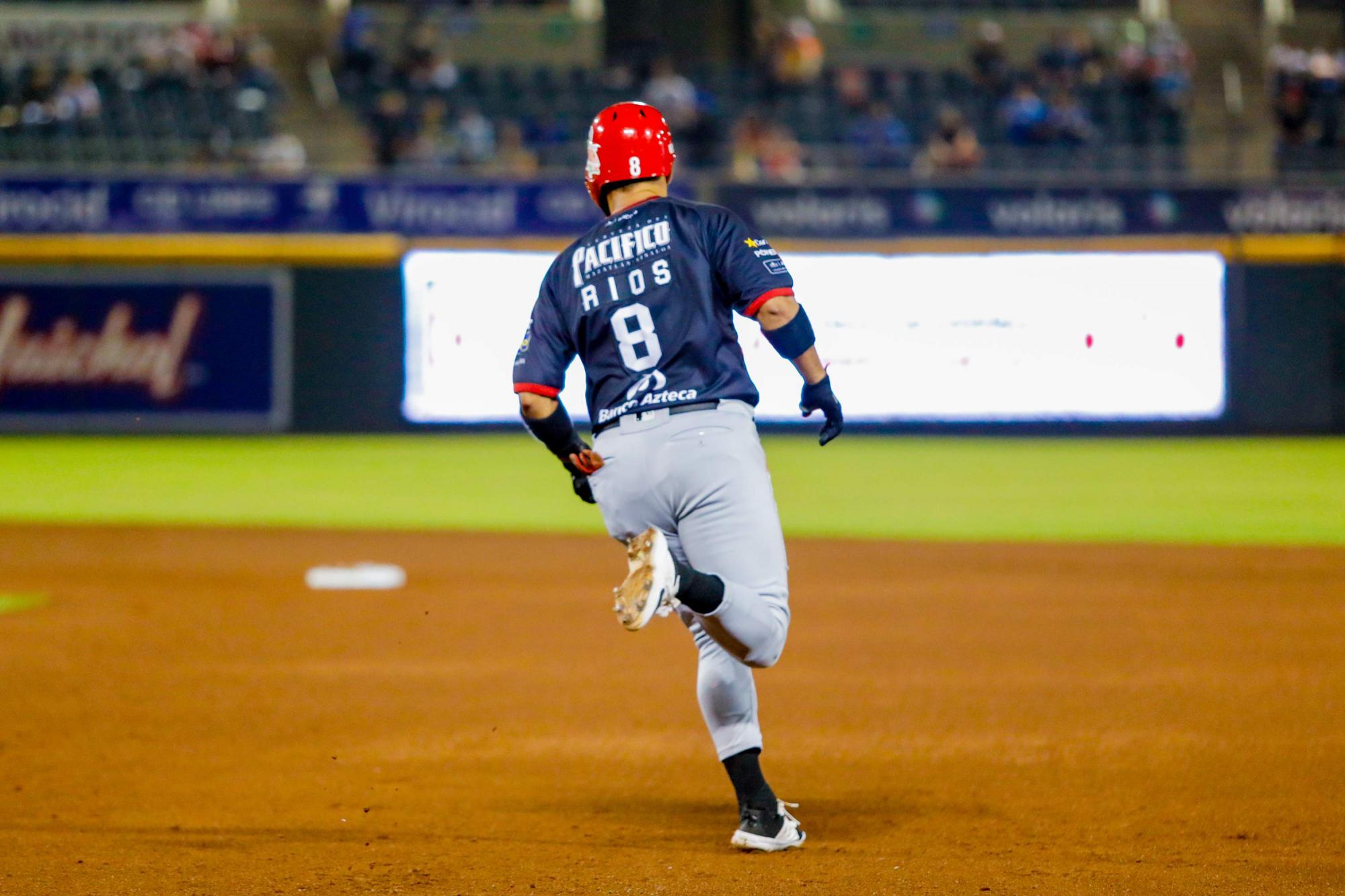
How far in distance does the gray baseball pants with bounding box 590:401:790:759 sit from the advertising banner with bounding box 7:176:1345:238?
616 inches

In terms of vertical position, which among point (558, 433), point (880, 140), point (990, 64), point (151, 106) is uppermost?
point (151, 106)

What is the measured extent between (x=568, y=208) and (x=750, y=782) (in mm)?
16356

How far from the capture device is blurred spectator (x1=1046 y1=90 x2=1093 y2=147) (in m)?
21.3

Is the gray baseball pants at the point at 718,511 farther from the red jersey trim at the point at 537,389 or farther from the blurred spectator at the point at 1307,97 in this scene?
the blurred spectator at the point at 1307,97

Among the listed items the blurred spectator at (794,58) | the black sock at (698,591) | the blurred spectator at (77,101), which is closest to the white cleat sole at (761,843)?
the black sock at (698,591)

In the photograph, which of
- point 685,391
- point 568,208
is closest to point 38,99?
point 568,208

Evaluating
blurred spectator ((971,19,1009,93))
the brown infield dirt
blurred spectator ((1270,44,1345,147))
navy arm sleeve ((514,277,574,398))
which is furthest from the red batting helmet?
blurred spectator ((1270,44,1345,147))

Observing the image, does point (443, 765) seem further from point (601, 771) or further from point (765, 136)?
point (765, 136)

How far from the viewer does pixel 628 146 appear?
4484 millimetres

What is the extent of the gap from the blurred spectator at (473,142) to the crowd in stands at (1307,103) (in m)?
11.0

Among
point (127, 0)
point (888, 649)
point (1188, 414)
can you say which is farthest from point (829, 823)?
point (127, 0)

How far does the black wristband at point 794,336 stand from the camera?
434cm

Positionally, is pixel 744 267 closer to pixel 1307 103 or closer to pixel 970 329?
pixel 970 329

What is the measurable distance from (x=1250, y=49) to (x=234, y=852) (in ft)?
79.1
